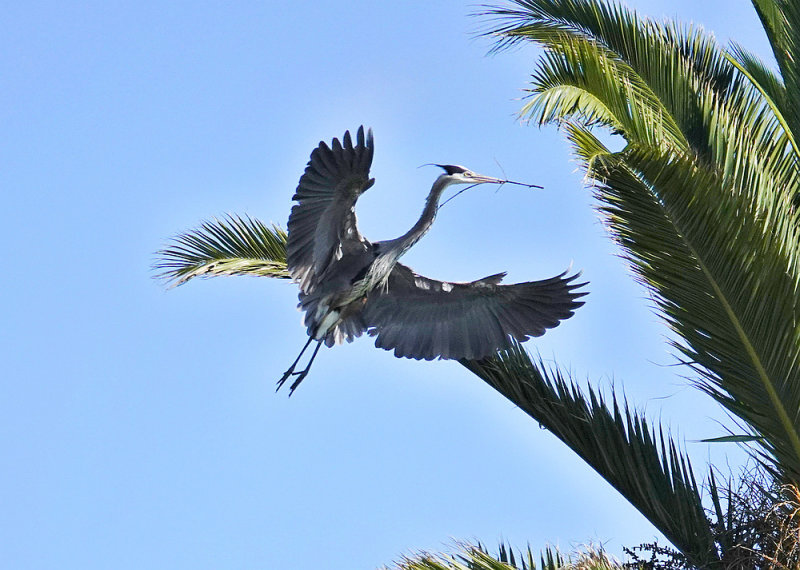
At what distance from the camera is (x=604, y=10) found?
24.9 ft

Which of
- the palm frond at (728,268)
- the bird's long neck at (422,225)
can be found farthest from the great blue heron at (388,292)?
the palm frond at (728,268)

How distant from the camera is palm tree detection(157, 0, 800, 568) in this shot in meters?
5.65

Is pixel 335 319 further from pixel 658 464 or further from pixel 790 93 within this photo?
pixel 790 93

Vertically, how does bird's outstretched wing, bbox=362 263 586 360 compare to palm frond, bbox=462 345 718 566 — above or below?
above

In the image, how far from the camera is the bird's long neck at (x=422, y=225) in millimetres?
7418

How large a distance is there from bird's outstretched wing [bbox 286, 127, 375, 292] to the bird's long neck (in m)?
0.24

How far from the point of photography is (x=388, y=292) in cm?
808

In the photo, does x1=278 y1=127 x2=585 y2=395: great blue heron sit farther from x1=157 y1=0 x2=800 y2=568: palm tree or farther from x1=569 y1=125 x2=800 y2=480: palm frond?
x1=569 y1=125 x2=800 y2=480: palm frond

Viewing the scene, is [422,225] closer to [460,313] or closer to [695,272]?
[460,313]

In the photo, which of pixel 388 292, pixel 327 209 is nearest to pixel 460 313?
pixel 388 292

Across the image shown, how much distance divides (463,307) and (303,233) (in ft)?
4.06

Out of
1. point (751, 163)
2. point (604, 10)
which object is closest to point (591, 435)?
point (751, 163)

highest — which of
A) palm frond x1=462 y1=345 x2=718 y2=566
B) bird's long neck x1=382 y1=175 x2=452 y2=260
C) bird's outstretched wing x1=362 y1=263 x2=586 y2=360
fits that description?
bird's long neck x1=382 y1=175 x2=452 y2=260

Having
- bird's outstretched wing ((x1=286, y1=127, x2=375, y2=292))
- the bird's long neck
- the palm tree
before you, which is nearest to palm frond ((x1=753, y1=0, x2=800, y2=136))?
the palm tree
